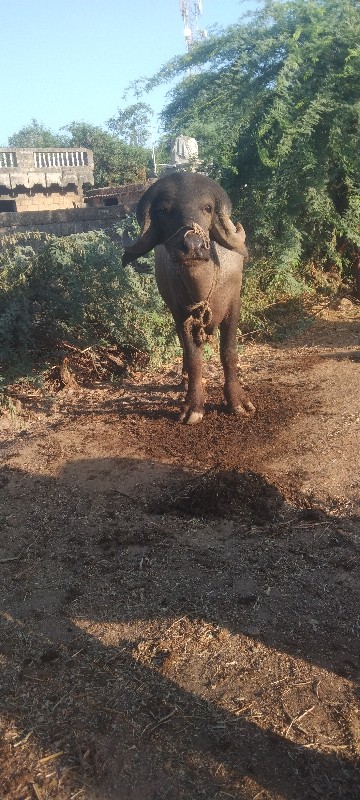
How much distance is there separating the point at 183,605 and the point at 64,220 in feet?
35.8

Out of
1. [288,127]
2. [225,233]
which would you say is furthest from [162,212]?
[288,127]

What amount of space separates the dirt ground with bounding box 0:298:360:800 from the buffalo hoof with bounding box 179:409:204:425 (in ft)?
0.28

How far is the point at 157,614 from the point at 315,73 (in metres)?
7.94

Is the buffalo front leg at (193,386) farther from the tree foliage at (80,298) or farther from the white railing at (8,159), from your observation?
the white railing at (8,159)

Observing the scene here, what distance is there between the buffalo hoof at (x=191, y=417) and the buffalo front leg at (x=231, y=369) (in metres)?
0.28

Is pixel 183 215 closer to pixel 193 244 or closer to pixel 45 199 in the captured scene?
pixel 193 244

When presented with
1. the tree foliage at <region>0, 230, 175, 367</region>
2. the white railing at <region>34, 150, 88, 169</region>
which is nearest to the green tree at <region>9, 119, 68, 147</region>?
the white railing at <region>34, 150, 88, 169</region>

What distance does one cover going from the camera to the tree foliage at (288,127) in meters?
8.41

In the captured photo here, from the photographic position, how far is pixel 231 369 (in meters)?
5.55

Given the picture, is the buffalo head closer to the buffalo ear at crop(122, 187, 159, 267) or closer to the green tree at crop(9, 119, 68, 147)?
the buffalo ear at crop(122, 187, 159, 267)

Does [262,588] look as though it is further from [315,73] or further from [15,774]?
[315,73]

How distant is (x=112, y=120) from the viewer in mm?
43875

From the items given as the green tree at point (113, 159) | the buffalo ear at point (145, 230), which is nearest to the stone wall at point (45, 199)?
the green tree at point (113, 159)

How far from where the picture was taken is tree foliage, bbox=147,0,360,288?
841 cm
